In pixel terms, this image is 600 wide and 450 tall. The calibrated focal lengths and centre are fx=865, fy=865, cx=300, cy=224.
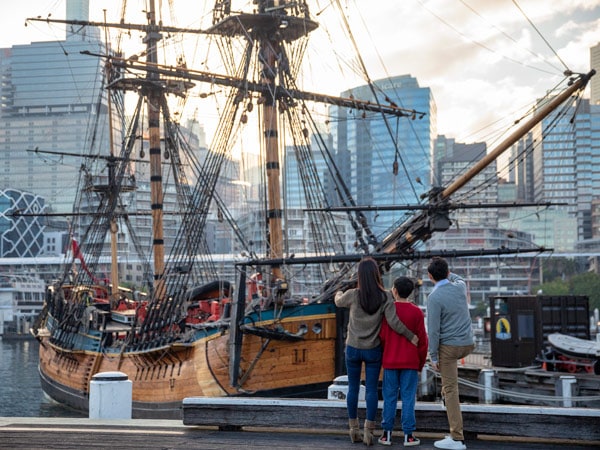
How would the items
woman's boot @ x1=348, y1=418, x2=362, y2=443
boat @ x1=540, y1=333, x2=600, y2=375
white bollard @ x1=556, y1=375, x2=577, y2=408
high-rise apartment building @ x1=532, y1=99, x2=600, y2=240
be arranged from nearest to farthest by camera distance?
woman's boot @ x1=348, y1=418, x2=362, y2=443 < white bollard @ x1=556, y1=375, x2=577, y2=408 < boat @ x1=540, y1=333, x2=600, y2=375 < high-rise apartment building @ x1=532, y1=99, x2=600, y2=240

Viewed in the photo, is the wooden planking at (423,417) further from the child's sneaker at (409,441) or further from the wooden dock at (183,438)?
the child's sneaker at (409,441)

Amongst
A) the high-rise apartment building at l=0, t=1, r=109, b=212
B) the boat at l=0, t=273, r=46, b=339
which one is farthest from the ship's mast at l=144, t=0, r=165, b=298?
the high-rise apartment building at l=0, t=1, r=109, b=212

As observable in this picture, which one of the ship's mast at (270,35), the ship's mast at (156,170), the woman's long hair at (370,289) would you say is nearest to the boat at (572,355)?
the ship's mast at (270,35)

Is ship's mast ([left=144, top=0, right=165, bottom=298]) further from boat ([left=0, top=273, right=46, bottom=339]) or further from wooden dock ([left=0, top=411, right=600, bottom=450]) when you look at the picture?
boat ([left=0, top=273, right=46, bottom=339])

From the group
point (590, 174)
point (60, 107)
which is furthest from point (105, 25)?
point (60, 107)

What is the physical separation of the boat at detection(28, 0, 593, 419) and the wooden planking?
13162mm

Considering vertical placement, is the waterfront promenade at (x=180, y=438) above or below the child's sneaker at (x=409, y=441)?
below

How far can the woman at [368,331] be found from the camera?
7.09m

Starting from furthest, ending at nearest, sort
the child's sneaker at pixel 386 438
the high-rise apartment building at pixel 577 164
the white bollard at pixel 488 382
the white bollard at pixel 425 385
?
the high-rise apartment building at pixel 577 164 → the white bollard at pixel 425 385 → the white bollard at pixel 488 382 → the child's sneaker at pixel 386 438

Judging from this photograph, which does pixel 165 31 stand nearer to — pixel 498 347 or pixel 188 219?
pixel 188 219

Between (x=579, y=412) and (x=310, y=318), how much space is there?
15.8 metres

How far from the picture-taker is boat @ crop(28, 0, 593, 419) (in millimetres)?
22219

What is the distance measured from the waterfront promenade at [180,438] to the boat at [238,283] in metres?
13.1

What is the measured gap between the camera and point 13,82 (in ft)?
625
